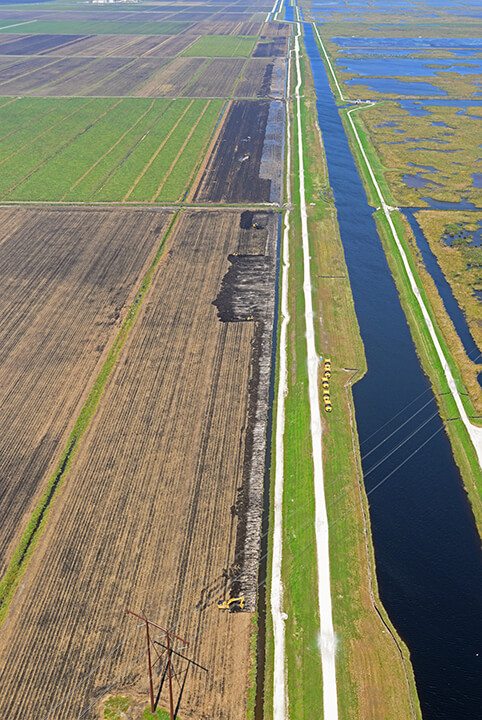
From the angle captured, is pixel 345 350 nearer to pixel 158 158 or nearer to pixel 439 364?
pixel 439 364

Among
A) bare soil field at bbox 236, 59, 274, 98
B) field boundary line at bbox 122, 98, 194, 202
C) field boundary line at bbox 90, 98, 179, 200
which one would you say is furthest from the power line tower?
bare soil field at bbox 236, 59, 274, 98

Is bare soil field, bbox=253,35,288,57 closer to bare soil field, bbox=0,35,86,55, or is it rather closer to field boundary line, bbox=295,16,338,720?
bare soil field, bbox=0,35,86,55

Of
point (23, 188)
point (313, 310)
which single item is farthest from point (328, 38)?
point (313, 310)

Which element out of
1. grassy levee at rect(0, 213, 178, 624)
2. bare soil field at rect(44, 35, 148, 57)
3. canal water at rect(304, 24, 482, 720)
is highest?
bare soil field at rect(44, 35, 148, 57)

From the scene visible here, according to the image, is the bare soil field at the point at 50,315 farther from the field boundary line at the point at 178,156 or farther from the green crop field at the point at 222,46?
the green crop field at the point at 222,46

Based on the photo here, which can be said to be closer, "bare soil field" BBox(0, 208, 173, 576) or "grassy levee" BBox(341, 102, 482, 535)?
"grassy levee" BBox(341, 102, 482, 535)

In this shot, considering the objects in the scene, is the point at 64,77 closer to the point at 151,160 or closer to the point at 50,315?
the point at 151,160

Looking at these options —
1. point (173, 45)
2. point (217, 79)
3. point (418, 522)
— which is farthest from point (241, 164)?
point (173, 45)

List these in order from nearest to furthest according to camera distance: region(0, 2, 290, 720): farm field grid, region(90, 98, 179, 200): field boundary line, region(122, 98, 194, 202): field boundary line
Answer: region(0, 2, 290, 720): farm field grid → region(90, 98, 179, 200): field boundary line → region(122, 98, 194, 202): field boundary line
